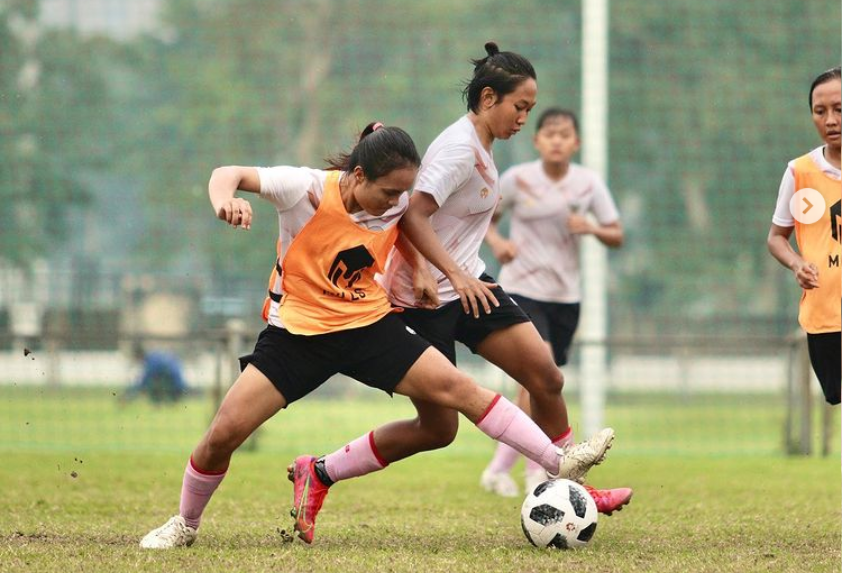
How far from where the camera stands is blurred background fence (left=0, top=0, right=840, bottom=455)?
1545 centimetres

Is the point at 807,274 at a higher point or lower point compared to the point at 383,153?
lower

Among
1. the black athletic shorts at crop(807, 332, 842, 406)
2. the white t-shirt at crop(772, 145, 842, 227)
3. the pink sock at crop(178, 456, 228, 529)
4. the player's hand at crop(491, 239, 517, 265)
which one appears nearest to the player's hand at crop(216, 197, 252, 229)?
the pink sock at crop(178, 456, 228, 529)

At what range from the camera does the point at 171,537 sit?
5.99 meters

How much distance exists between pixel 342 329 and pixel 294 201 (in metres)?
0.55

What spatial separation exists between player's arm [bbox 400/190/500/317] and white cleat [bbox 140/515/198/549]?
1489 mm

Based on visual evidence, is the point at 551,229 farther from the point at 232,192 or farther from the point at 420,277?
the point at 232,192

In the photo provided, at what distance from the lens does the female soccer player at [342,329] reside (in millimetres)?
5777

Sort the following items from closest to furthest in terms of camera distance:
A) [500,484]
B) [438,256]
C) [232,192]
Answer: [232,192], [438,256], [500,484]

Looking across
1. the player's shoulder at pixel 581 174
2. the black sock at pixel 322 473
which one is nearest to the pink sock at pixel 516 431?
the black sock at pixel 322 473

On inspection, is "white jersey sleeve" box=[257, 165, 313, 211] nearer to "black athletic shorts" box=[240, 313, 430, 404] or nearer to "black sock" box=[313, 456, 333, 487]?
"black athletic shorts" box=[240, 313, 430, 404]

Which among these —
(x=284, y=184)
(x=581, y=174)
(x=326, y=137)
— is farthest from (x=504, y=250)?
(x=326, y=137)

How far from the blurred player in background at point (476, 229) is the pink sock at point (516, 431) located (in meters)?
0.46

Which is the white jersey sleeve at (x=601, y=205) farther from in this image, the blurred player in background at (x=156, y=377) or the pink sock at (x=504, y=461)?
the blurred player in background at (x=156, y=377)

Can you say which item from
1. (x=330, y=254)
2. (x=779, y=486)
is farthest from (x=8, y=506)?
(x=779, y=486)
